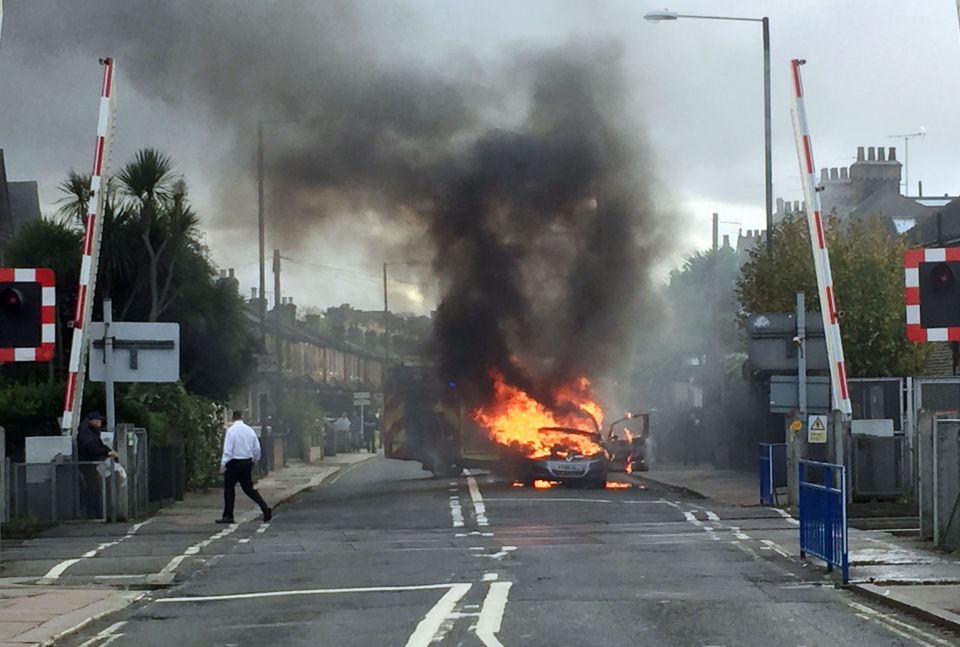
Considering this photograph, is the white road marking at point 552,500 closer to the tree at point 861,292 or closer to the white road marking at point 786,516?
the white road marking at point 786,516

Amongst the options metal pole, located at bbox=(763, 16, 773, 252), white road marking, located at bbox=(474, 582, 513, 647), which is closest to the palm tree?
metal pole, located at bbox=(763, 16, 773, 252)

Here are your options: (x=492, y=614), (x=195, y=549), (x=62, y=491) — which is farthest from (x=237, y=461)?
(x=492, y=614)

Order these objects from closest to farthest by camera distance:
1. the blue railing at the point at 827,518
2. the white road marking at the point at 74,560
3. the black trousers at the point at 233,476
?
the blue railing at the point at 827,518, the white road marking at the point at 74,560, the black trousers at the point at 233,476

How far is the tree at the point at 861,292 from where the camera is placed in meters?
28.9

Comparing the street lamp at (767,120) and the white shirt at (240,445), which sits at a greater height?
the street lamp at (767,120)

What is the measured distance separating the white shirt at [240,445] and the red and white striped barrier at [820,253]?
7.66 metres

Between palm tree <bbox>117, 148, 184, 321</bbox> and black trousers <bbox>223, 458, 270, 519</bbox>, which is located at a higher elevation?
palm tree <bbox>117, 148, 184, 321</bbox>

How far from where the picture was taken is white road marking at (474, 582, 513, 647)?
→ 30.3 feet

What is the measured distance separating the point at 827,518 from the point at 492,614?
3.94m

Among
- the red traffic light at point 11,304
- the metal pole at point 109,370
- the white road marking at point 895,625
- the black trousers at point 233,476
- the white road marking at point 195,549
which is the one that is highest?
the red traffic light at point 11,304

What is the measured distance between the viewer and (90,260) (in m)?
19.6

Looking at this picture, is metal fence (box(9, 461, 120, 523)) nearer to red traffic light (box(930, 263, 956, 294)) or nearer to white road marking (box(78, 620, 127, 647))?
white road marking (box(78, 620, 127, 647))

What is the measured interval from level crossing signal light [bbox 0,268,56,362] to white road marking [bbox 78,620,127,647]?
8.81 feet

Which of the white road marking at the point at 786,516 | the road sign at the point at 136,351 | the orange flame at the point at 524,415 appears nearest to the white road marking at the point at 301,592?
the white road marking at the point at 786,516
